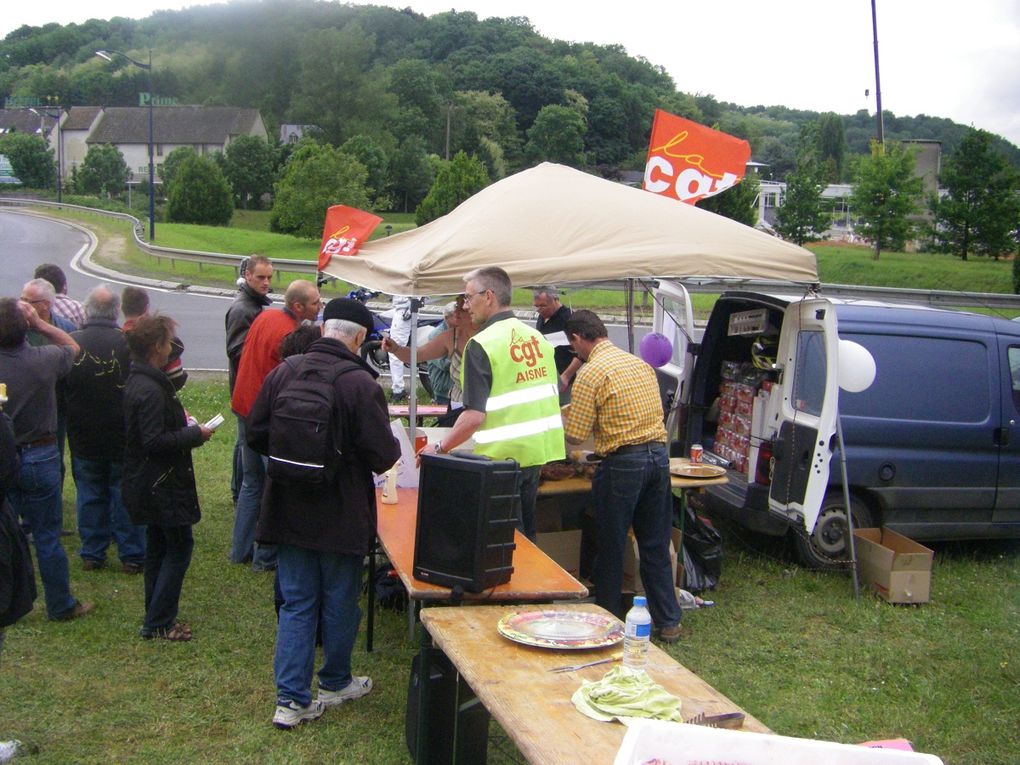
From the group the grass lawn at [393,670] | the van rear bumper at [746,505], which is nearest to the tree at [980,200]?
the grass lawn at [393,670]

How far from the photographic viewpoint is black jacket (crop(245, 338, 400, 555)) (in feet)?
13.3

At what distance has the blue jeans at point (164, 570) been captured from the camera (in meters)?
5.08

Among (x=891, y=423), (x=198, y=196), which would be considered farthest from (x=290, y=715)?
(x=198, y=196)

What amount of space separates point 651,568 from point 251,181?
66630 mm

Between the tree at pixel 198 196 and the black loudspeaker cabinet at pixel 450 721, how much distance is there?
5147cm

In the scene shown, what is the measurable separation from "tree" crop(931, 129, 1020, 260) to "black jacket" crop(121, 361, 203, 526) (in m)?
31.8

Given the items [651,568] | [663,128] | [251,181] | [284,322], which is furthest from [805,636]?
[251,181]

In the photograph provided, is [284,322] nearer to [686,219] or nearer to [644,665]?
[686,219]

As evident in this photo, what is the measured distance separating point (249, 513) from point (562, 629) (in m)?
3.47

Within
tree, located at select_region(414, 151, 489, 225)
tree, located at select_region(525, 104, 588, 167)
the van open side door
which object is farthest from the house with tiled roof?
the van open side door

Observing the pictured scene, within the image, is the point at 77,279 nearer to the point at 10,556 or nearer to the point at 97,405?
the point at 97,405

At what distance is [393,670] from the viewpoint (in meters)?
4.98

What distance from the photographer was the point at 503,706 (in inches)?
110

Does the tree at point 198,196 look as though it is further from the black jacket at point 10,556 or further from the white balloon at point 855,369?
the black jacket at point 10,556
